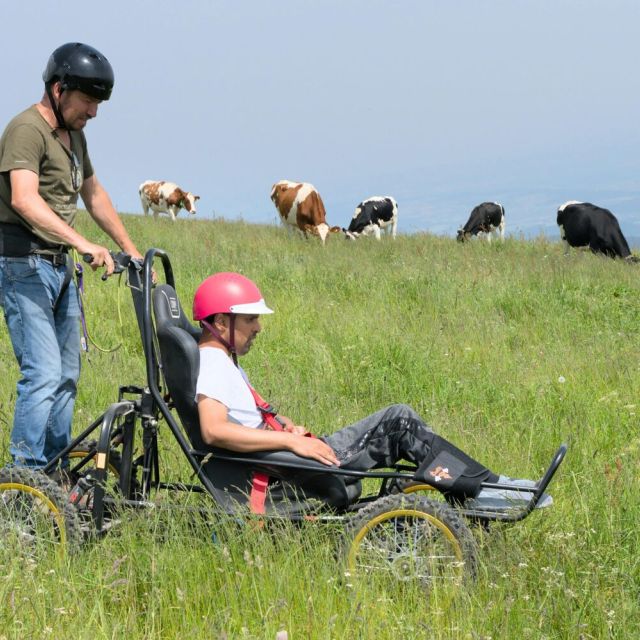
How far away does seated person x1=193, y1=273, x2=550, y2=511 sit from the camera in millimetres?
3832

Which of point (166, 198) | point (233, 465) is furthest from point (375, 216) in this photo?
point (233, 465)

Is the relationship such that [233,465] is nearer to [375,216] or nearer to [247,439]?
[247,439]

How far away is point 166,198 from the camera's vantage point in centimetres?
→ 3319

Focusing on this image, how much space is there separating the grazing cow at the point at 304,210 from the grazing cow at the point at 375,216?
198cm

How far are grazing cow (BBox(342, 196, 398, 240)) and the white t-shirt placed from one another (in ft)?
65.9

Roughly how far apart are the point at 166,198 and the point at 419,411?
27.8 metres

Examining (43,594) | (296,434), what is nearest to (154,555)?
(43,594)

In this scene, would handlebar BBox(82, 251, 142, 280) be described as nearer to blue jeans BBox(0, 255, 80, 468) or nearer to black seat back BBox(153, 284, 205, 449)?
black seat back BBox(153, 284, 205, 449)

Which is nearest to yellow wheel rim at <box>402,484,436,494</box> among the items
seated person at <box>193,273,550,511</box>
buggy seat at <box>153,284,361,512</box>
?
seated person at <box>193,273,550,511</box>

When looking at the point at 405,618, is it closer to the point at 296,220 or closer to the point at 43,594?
the point at 43,594

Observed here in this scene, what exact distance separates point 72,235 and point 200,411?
3.47 feet

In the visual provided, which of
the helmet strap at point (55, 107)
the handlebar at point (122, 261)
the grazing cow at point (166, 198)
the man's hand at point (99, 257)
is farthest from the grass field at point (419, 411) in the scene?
the grazing cow at point (166, 198)

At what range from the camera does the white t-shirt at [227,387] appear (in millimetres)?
3955

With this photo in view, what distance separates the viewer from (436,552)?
3.66 meters
